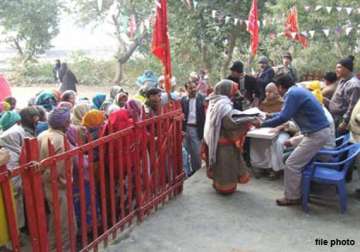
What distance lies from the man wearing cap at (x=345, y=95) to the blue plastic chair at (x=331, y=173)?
983 mm

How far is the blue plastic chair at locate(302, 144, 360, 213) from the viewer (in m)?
4.67

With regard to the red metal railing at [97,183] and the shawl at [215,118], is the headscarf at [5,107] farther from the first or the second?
the shawl at [215,118]

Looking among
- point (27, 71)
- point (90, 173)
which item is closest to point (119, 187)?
point (90, 173)

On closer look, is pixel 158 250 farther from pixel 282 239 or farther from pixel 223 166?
pixel 223 166

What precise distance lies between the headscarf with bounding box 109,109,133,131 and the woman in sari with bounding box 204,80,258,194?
1.27 m

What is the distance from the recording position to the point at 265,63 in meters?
7.96

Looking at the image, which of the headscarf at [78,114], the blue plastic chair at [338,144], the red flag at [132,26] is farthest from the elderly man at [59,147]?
the red flag at [132,26]

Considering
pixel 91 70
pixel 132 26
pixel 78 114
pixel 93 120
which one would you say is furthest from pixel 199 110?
pixel 91 70

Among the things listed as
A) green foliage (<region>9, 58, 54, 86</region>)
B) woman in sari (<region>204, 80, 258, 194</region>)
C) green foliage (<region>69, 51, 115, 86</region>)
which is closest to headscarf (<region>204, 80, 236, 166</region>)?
woman in sari (<region>204, 80, 258, 194</region>)

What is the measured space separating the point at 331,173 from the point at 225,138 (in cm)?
132

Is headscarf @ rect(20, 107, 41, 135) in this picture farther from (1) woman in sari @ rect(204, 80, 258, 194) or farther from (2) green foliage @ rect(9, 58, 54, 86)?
(2) green foliage @ rect(9, 58, 54, 86)

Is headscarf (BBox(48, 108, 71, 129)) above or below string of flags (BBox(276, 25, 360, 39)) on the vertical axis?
below

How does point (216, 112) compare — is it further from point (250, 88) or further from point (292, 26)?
point (292, 26)

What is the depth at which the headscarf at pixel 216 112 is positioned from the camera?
5188mm
